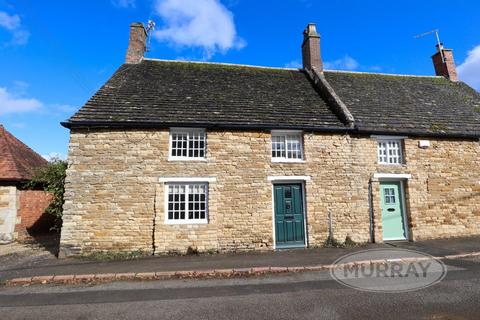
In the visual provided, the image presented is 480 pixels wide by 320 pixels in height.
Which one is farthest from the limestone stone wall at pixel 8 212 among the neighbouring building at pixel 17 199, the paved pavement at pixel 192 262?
the paved pavement at pixel 192 262

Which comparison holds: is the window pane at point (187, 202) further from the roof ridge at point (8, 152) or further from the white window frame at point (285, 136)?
the roof ridge at point (8, 152)

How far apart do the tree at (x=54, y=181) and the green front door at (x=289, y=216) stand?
28.3ft

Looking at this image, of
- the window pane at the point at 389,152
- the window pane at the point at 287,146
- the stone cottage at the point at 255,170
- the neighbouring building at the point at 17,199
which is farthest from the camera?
the neighbouring building at the point at 17,199

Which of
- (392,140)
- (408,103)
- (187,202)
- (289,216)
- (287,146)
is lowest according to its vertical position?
(289,216)

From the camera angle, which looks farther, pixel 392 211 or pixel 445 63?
pixel 445 63

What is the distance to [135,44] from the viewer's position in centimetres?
1443

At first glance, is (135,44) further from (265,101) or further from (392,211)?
(392,211)

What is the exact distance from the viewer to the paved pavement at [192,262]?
7.46 m

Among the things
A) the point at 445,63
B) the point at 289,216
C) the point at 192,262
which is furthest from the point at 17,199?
Answer: the point at 445,63

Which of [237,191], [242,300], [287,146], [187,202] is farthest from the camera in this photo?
[287,146]

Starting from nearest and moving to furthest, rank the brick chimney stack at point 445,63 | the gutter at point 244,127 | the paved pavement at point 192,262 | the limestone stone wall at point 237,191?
the paved pavement at point 192,262, the limestone stone wall at point 237,191, the gutter at point 244,127, the brick chimney stack at point 445,63

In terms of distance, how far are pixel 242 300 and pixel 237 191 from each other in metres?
4.75

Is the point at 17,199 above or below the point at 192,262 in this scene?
above

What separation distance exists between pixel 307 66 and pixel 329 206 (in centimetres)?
920
